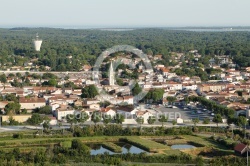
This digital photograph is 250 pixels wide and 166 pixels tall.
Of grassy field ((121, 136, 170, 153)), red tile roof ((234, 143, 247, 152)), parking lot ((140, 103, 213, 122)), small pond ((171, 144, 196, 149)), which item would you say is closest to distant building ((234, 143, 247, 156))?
red tile roof ((234, 143, 247, 152))

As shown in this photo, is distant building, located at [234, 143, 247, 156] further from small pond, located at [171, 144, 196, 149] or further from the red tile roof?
small pond, located at [171, 144, 196, 149]

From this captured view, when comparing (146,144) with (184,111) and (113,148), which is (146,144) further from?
(184,111)

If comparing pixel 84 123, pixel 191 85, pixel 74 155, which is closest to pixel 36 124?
pixel 84 123

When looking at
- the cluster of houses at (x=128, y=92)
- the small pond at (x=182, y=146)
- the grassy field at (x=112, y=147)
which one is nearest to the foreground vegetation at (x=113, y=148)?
the grassy field at (x=112, y=147)

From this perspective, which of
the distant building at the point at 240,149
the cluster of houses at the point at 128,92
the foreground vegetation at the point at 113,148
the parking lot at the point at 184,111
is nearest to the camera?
the foreground vegetation at the point at 113,148

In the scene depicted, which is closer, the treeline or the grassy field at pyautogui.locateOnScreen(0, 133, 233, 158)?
the grassy field at pyautogui.locateOnScreen(0, 133, 233, 158)

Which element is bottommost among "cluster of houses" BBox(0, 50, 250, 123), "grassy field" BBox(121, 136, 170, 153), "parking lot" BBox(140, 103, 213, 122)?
"parking lot" BBox(140, 103, 213, 122)

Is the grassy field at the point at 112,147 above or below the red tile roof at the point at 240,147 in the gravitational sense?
below

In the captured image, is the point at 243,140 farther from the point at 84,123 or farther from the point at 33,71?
the point at 33,71

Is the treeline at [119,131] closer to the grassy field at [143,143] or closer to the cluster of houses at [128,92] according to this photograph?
the grassy field at [143,143]

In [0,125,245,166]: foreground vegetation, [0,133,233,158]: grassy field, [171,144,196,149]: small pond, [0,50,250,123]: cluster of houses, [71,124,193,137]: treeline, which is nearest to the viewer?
[0,125,245,166]: foreground vegetation

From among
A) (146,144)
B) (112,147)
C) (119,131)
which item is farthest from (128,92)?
(112,147)
